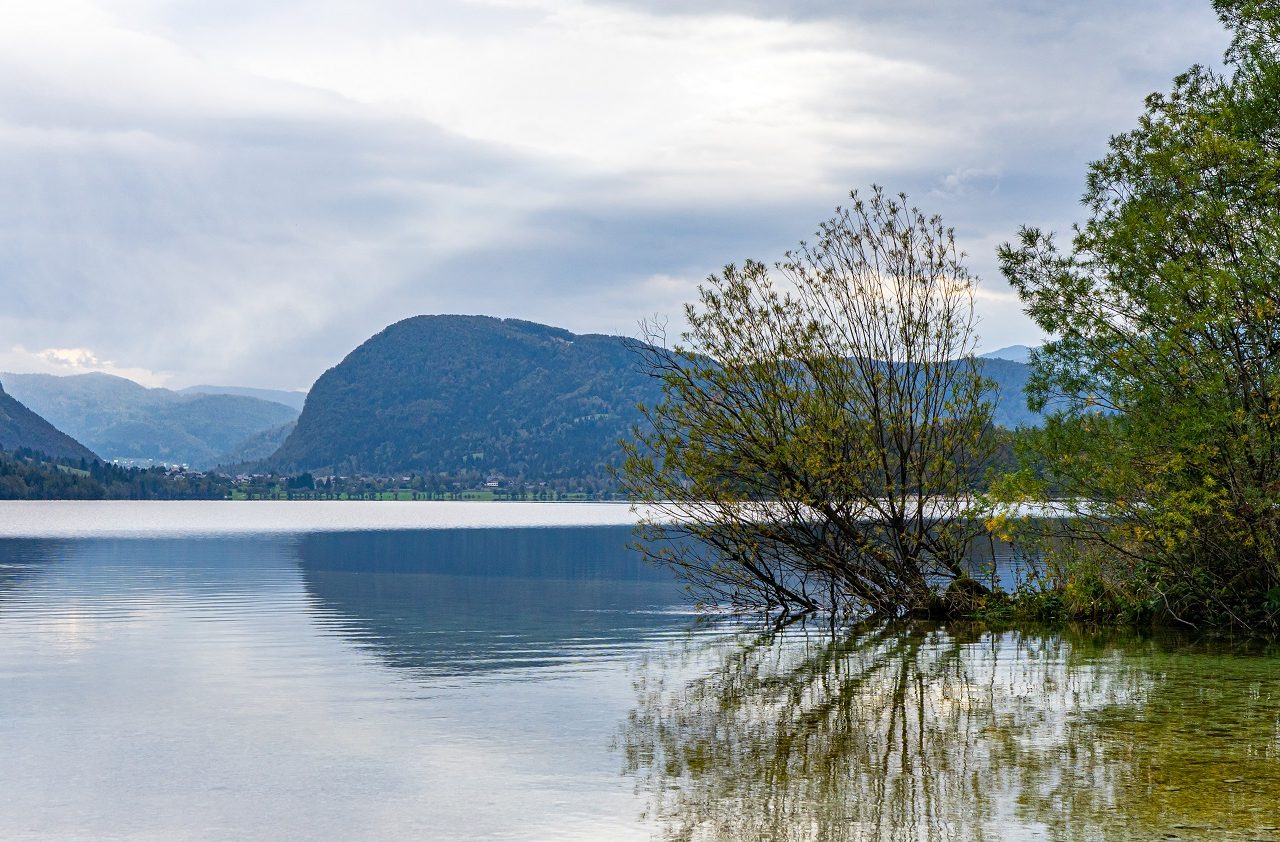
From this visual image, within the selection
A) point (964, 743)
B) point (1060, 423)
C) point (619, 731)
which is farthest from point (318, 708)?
point (1060, 423)

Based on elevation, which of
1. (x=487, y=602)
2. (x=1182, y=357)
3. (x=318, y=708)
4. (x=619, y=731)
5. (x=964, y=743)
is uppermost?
(x=1182, y=357)

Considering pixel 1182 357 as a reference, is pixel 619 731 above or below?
below

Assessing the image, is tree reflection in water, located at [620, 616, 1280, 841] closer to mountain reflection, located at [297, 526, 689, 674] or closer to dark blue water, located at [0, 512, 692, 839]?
dark blue water, located at [0, 512, 692, 839]

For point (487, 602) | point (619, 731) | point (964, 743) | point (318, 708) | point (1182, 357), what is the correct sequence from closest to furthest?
point (964, 743) → point (619, 731) → point (318, 708) → point (1182, 357) → point (487, 602)

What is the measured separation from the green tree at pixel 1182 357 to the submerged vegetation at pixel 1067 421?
4cm

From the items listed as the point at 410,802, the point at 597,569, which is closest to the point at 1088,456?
the point at 410,802

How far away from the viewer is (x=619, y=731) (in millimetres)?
14156

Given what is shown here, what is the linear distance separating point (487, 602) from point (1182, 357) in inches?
800

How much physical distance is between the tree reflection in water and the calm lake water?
0.05 m

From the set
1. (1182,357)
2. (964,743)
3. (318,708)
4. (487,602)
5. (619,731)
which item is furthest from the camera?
(487,602)

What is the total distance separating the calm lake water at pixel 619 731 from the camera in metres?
10.1

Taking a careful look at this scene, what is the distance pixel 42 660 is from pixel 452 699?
8.81 meters

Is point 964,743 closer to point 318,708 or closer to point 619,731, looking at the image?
point 619,731

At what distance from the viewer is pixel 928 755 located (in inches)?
488
